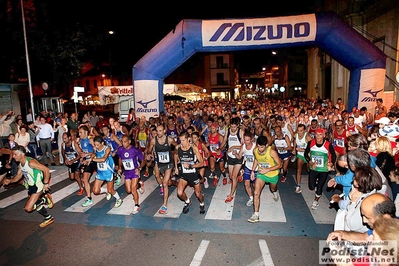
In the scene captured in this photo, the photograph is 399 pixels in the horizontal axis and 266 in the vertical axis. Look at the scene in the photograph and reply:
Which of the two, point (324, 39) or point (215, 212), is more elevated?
point (324, 39)

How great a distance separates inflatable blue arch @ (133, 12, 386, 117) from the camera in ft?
36.9

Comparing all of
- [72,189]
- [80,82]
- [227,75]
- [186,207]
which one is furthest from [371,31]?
[80,82]

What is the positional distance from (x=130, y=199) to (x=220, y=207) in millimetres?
2433

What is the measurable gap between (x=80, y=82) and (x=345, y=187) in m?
60.7

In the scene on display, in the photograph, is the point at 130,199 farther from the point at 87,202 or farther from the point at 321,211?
the point at 321,211

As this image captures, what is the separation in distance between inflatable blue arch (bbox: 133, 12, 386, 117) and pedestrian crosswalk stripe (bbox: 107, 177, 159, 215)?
5.37m

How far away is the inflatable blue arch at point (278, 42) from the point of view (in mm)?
11250

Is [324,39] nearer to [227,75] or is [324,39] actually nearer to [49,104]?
[49,104]

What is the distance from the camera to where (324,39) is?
37.9 ft

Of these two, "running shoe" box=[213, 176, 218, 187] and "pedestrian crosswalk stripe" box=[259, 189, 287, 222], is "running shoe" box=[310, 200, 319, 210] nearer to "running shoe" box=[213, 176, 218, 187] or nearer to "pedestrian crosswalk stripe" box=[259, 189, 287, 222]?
"pedestrian crosswalk stripe" box=[259, 189, 287, 222]

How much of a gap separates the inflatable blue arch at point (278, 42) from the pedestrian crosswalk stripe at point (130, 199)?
5.37 m

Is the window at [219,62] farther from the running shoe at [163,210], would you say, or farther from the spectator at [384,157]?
the spectator at [384,157]

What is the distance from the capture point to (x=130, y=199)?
7371mm

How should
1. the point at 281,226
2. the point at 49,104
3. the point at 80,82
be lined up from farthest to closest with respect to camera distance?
the point at 80,82
the point at 49,104
the point at 281,226
